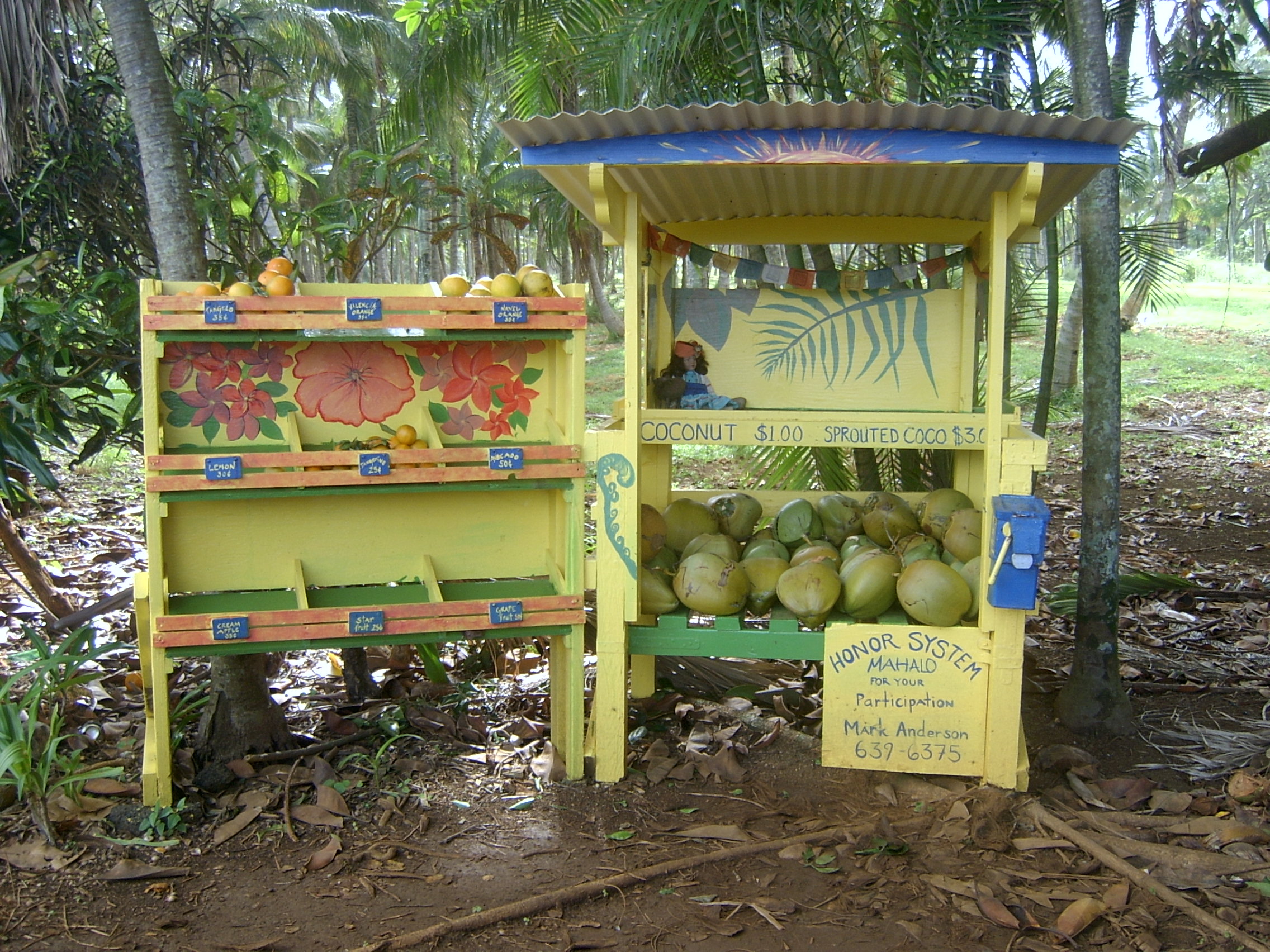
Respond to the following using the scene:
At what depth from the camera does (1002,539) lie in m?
3.66

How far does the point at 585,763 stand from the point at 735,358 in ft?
6.45

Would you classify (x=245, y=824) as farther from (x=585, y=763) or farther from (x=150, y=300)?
(x=150, y=300)

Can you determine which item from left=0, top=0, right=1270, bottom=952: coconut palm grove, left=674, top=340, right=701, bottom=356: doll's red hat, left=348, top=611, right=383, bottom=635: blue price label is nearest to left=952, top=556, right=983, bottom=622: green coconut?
left=0, top=0, right=1270, bottom=952: coconut palm grove

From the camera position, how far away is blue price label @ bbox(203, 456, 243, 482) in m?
3.59

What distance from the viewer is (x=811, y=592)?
404 centimetres

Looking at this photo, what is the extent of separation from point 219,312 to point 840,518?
9.39 ft

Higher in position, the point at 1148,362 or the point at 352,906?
the point at 1148,362

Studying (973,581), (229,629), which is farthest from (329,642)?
(973,581)

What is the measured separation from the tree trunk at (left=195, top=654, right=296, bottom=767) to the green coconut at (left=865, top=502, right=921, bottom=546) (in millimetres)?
2786

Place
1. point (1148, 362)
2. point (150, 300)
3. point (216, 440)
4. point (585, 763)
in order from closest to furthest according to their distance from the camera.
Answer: point (150, 300), point (216, 440), point (585, 763), point (1148, 362)

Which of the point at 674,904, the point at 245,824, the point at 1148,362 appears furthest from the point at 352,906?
the point at 1148,362

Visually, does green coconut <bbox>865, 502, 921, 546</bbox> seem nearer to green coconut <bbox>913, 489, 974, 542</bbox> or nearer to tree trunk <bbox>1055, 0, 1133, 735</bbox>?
green coconut <bbox>913, 489, 974, 542</bbox>

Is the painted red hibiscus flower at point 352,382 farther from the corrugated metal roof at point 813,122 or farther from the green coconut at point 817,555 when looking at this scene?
the green coconut at point 817,555

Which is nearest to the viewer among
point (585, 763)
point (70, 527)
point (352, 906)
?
point (352, 906)
